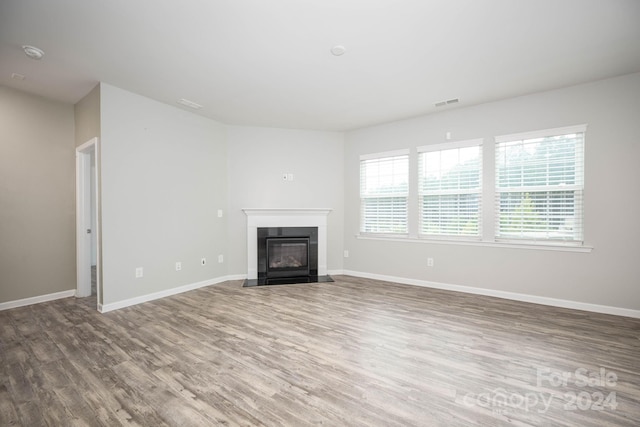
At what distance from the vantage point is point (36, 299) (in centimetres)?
355

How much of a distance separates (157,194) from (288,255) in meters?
2.37

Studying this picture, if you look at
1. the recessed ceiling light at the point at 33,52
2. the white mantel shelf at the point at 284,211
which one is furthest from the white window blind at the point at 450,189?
the recessed ceiling light at the point at 33,52

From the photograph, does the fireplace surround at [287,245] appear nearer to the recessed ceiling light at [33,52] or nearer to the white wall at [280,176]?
the white wall at [280,176]

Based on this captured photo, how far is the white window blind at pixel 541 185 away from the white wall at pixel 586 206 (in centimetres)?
11

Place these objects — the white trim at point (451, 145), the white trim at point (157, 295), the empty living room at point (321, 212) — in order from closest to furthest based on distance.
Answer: the empty living room at point (321, 212), the white trim at point (157, 295), the white trim at point (451, 145)

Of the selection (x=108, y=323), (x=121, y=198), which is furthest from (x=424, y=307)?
(x=121, y=198)

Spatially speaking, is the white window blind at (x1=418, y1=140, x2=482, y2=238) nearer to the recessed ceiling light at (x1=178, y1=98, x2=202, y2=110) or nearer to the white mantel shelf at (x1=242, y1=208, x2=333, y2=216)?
the white mantel shelf at (x1=242, y1=208, x2=333, y2=216)

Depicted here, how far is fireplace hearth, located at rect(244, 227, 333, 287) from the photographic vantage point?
4.81 metres

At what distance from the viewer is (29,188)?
11.5 ft

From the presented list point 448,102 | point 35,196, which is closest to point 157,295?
point 35,196

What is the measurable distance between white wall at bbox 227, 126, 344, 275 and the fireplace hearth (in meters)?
0.34

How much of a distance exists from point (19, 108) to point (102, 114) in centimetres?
127

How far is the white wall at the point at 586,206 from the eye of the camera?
3.05 meters

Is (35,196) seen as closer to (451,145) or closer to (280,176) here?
(280,176)
